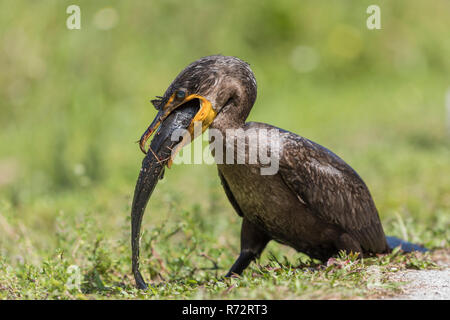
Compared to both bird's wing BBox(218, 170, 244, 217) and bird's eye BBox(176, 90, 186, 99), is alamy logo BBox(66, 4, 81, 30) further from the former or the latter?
bird's eye BBox(176, 90, 186, 99)

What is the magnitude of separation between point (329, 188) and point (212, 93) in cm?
87

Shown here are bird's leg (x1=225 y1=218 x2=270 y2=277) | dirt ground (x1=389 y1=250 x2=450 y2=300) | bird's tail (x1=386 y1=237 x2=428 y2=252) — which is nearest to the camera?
dirt ground (x1=389 y1=250 x2=450 y2=300)

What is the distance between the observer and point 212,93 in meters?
3.85

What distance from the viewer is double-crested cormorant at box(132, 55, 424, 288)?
12.6 ft

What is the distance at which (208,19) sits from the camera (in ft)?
40.9

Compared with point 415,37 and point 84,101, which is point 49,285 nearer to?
point 84,101

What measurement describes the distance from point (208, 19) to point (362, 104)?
123 inches

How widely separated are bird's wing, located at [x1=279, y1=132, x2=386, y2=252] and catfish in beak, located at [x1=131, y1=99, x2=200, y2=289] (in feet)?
1.90

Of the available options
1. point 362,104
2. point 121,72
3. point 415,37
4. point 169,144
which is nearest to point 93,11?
point 121,72

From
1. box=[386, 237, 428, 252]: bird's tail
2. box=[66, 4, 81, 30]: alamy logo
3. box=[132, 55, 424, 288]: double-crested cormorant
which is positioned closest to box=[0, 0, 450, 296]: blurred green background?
box=[66, 4, 81, 30]: alamy logo

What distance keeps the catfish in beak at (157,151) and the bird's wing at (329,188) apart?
0.58m

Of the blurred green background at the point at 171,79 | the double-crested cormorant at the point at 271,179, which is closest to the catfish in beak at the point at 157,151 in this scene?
the double-crested cormorant at the point at 271,179

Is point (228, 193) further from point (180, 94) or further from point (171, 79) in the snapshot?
point (171, 79)

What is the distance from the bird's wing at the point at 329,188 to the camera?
393 cm
